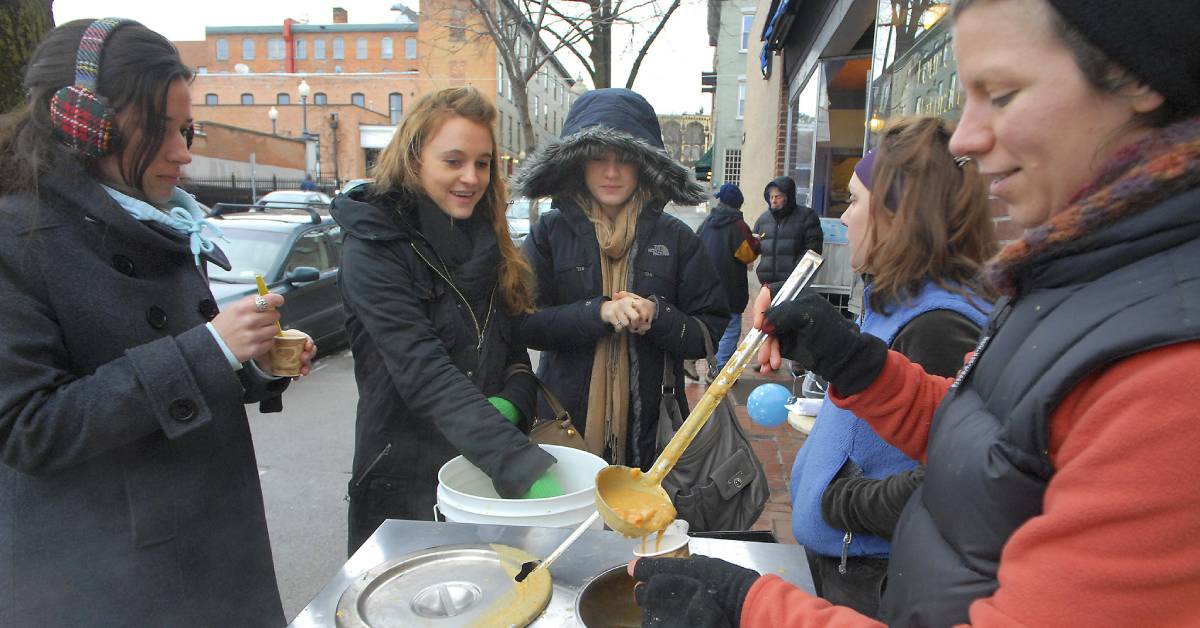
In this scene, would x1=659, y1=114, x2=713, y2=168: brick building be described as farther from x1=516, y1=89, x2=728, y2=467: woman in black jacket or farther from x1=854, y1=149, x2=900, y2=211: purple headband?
x1=854, y1=149, x2=900, y2=211: purple headband

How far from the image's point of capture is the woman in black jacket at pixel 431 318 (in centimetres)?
167

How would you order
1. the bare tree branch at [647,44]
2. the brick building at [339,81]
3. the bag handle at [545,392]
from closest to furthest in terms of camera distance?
the bag handle at [545,392] → the bare tree branch at [647,44] → the brick building at [339,81]

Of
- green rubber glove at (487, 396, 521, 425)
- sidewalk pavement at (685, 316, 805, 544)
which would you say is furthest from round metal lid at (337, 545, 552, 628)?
sidewalk pavement at (685, 316, 805, 544)

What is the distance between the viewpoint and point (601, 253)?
260 centimetres

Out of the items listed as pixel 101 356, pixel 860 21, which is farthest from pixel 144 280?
pixel 860 21

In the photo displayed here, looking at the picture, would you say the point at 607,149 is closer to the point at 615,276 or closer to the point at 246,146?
the point at 615,276

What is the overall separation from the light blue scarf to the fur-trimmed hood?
1.36m

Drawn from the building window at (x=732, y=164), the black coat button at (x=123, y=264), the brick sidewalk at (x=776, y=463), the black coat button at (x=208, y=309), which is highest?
the building window at (x=732, y=164)

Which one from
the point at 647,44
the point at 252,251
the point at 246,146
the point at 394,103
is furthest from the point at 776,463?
the point at 394,103

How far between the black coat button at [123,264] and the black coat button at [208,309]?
0.18 metres

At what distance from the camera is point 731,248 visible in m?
6.80

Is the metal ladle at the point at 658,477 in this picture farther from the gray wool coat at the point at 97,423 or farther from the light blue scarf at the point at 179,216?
the light blue scarf at the point at 179,216

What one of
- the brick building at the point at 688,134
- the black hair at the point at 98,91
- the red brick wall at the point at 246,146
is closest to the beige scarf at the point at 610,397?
the black hair at the point at 98,91

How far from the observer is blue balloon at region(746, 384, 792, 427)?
201 cm
